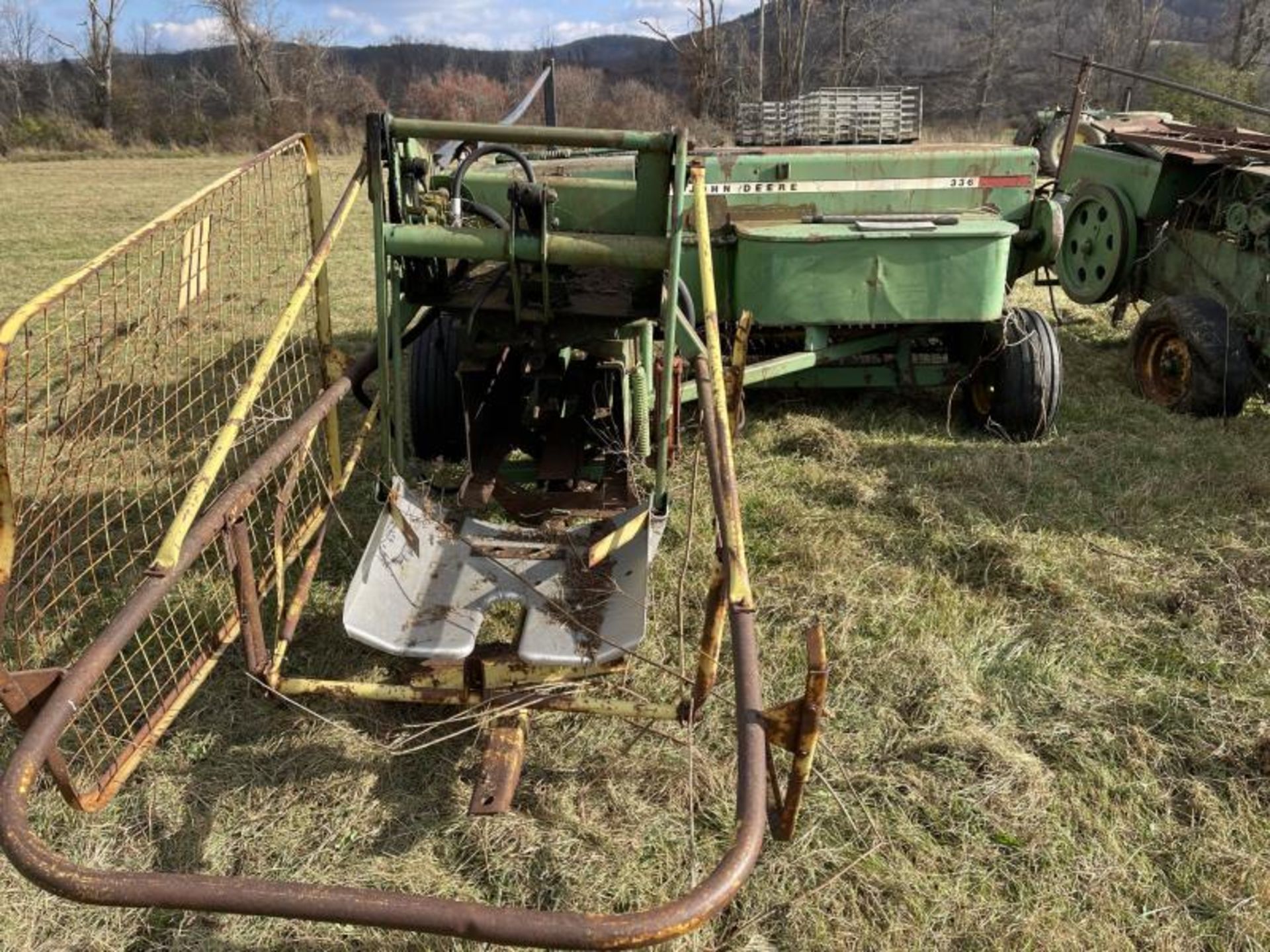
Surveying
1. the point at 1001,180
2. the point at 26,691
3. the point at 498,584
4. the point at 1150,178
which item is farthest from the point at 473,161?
the point at 1150,178

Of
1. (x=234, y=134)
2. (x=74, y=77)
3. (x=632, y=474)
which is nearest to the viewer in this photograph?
(x=632, y=474)

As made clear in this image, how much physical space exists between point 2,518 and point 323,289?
1756 mm

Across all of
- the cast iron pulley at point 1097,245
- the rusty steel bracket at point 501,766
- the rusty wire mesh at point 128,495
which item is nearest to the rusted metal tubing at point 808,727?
the rusty steel bracket at point 501,766

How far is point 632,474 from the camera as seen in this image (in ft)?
12.1

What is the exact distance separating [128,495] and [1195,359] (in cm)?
518

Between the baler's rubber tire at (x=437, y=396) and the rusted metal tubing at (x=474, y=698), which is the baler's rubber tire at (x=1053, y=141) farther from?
the rusted metal tubing at (x=474, y=698)

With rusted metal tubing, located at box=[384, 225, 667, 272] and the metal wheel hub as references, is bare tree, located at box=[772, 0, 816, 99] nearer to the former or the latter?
the metal wheel hub

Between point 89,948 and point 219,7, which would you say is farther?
point 219,7

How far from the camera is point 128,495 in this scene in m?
4.28

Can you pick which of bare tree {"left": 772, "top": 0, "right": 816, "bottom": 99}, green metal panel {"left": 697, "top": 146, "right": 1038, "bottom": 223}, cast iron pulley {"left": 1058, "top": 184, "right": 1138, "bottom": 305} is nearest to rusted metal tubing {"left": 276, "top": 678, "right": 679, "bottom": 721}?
green metal panel {"left": 697, "top": 146, "right": 1038, "bottom": 223}

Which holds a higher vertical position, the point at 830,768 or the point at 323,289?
the point at 323,289

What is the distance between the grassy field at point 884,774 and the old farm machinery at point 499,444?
0.18 meters

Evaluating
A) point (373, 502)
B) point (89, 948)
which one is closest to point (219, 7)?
point (373, 502)

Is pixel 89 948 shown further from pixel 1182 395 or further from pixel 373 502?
pixel 1182 395
